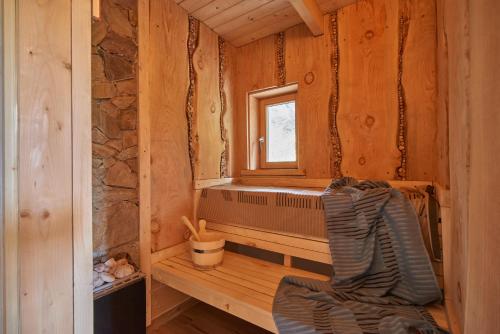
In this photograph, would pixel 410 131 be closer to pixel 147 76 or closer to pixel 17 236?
pixel 147 76

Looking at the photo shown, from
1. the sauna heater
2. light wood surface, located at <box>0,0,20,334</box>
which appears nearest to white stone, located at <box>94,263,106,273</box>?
the sauna heater

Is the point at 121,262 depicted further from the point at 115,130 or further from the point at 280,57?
the point at 280,57

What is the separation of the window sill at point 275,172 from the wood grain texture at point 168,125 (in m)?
0.59

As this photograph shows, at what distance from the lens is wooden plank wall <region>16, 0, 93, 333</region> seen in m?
0.65

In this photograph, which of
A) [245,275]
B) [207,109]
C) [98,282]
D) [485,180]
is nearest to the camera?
[485,180]

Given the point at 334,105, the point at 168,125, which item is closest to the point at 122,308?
the point at 168,125

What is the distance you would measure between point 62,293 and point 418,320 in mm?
1176

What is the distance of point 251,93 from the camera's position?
2.08 meters

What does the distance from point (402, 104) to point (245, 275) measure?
1.41m

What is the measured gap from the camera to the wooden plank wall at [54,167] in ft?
2.14

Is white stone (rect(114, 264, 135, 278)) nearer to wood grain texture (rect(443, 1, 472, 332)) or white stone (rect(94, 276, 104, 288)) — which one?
white stone (rect(94, 276, 104, 288))

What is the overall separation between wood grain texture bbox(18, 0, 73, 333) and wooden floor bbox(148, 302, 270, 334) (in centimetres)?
82

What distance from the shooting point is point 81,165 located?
0.78 meters

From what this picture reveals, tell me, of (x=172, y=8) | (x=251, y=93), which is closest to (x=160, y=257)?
(x=251, y=93)
